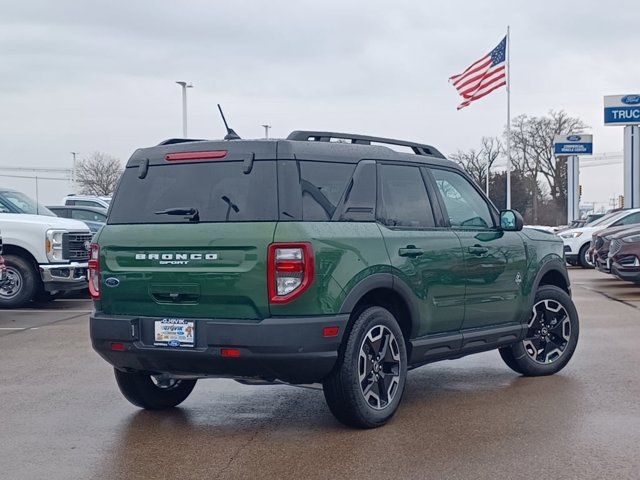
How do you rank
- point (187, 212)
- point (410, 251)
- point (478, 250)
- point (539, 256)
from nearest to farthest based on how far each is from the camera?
point (187, 212)
point (410, 251)
point (478, 250)
point (539, 256)

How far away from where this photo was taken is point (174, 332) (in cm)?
558

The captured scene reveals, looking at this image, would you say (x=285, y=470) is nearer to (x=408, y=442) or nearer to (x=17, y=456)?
(x=408, y=442)

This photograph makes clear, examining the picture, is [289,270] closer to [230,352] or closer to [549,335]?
[230,352]

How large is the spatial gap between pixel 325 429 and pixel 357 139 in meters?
2.18

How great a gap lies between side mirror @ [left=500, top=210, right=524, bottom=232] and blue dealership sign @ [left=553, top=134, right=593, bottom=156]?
4076 centimetres

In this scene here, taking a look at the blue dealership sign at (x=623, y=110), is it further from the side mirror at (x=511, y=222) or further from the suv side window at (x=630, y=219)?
the side mirror at (x=511, y=222)

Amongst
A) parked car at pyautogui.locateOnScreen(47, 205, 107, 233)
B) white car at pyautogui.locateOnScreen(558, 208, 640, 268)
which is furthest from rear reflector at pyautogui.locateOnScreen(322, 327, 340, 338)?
white car at pyautogui.locateOnScreen(558, 208, 640, 268)

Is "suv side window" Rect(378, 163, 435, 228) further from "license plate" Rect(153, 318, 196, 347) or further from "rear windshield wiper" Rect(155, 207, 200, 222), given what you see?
"license plate" Rect(153, 318, 196, 347)

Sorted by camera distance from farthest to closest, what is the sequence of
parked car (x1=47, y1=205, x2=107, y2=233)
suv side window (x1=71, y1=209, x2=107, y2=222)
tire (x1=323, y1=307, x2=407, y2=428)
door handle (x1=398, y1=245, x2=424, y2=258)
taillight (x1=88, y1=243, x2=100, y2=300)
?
1. suv side window (x1=71, y1=209, x2=107, y2=222)
2. parked car (x1=47, y1=205, x2=107, y2=233)
3. door handle (x1=398, y1=245, x2=424, y2=258)
4. taillight (x1=88, y1=243, x2=100, y2=300)
5. tire (x1=323, y1=307, x2=407, y2=428)

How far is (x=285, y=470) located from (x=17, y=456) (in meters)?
1.76

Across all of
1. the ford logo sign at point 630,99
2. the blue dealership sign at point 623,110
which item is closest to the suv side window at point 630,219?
the blue dealership sign at point 623,110

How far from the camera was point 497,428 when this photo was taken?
19.4 ft

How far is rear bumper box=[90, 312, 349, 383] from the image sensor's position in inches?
209

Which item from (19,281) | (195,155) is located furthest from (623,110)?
(195,155)
